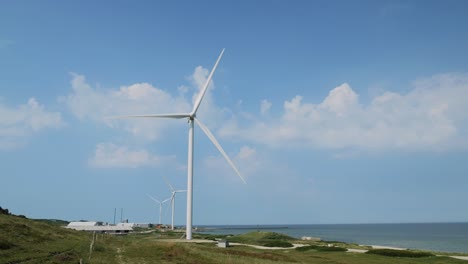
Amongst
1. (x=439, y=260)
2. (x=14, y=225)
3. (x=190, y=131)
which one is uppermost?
(x=190, y=131)

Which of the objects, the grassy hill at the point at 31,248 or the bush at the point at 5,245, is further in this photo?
the bush at the point at 5,245

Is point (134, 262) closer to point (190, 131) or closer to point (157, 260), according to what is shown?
point (157, 260)

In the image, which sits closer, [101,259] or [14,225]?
[101,259]

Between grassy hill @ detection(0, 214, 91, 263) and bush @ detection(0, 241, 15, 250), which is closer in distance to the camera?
grassy hill @ detection(0, 214, 91, 263)

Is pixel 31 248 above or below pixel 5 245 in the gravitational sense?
below

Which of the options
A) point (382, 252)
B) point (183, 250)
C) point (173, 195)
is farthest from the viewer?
point (173, 195)

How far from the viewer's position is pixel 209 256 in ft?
147

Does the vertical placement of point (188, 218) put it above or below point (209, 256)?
above

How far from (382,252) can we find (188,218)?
30702 millimetres

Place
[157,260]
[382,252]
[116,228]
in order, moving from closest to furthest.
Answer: [157,260]
[382,252]
[116,228]

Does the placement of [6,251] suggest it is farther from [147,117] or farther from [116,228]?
[116,228]

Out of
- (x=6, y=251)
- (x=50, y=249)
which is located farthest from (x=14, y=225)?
(x=6, y=251)

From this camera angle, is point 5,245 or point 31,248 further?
point 31,248

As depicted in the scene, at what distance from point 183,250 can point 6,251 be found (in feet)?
60.1
